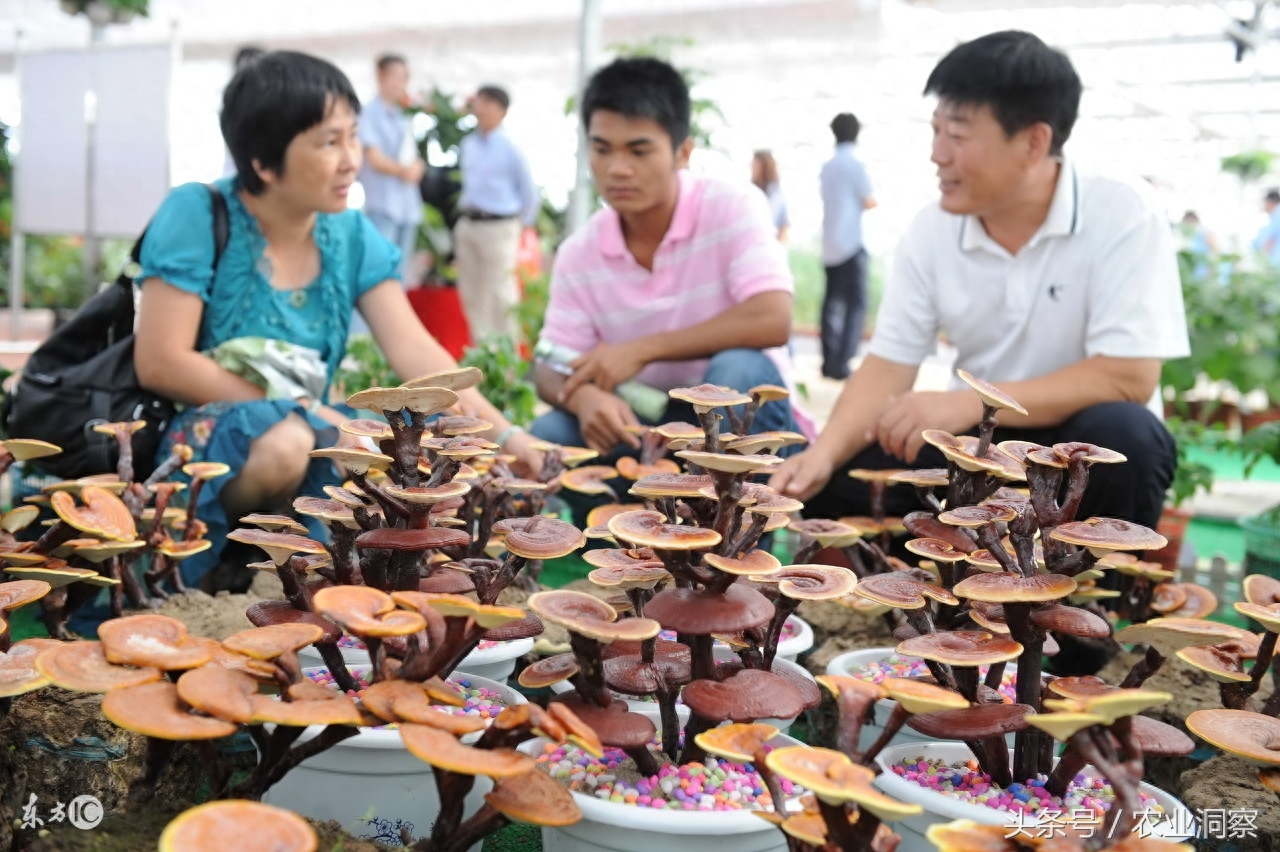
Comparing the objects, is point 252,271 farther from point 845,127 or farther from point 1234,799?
point 845,127

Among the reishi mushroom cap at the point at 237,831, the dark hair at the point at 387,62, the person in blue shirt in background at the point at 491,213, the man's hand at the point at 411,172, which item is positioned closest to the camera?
the reishi mushroom cap at the point at 237,831

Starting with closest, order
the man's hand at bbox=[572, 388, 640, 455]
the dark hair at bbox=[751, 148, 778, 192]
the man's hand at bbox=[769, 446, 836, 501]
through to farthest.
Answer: the man's hand at bbox=[769, 446, 836, 501]
the man's hand at bbox=[572, 388, 640, 455]
the dark hair at bbox=[751, 148, 778, 192]

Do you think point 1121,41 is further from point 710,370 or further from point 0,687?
point 0,687

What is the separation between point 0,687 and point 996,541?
127cm

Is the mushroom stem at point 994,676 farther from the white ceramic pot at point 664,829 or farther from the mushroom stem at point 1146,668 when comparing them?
the white ceramic pot at point 664,829

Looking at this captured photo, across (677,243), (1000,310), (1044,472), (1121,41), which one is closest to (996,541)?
(1044,472)

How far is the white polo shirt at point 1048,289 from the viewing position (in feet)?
8.69

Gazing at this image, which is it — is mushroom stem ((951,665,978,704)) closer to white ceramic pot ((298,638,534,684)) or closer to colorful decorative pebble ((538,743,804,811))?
colorful decorative pebble ((538,743,804,811))

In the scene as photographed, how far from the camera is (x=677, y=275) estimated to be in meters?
3.46

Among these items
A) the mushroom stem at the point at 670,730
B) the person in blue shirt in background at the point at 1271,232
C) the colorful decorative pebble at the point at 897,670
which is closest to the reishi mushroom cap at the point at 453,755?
the mushroom stem at the point at 670,730

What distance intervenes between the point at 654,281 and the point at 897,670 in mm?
1792

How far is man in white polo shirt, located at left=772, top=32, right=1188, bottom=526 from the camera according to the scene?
2.54m

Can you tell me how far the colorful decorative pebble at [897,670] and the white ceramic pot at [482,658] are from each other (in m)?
0.66

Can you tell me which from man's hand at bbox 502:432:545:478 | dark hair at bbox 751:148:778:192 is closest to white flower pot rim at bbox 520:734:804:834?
man's hand at bbox 502:432:545:478
